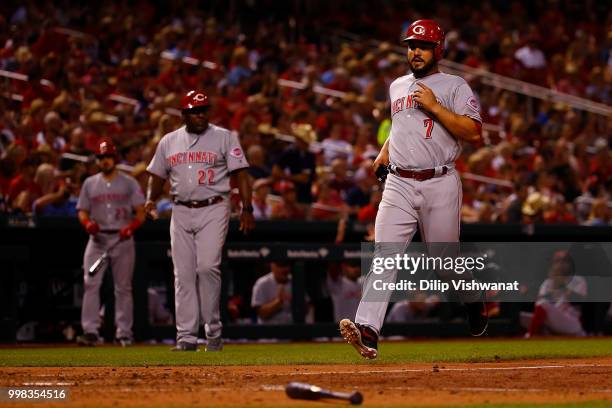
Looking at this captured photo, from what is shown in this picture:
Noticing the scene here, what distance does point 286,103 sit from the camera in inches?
731

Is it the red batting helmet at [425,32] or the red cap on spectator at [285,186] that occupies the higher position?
the red batting helmet at [425,32]

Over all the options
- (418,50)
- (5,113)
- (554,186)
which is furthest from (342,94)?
(418,50)

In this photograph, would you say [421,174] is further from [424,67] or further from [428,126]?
[424,67]

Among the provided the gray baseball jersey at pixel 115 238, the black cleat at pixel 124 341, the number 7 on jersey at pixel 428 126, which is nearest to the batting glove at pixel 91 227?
the gray baseball jersey at pixel 115 238

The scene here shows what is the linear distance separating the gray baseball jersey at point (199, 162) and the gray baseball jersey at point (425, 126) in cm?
291

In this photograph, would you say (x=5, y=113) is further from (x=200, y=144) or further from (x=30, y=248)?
(x=200, y=144)

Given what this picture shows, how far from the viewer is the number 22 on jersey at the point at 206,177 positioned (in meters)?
10.5

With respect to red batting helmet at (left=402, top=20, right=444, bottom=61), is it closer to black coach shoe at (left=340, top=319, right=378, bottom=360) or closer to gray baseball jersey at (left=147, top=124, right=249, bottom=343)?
black coach shoe at (left=340, top=319, right=378, bottom=360)

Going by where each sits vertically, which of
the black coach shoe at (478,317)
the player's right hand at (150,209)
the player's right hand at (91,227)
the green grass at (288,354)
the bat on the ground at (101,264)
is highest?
the player's right hand at (150,209)

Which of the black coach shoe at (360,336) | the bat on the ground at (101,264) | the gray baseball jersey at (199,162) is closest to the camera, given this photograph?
the black coach shoe at (360,336)

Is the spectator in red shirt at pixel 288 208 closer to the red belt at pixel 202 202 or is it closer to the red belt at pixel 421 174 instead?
the red belt at pixel 202 202

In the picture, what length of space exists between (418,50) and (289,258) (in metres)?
6.11

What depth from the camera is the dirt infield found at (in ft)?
19.2

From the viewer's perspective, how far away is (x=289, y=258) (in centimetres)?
1370
